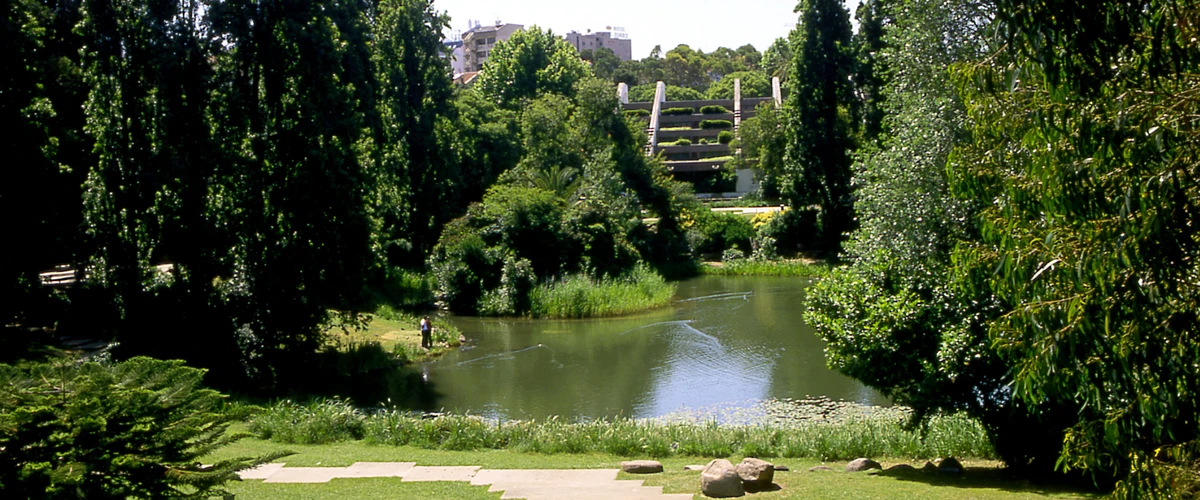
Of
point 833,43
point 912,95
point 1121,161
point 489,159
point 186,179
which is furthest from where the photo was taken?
point 489,159

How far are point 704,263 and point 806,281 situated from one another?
17.8 feet

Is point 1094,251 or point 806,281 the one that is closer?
point 1094,251

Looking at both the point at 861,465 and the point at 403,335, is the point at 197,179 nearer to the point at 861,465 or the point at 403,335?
the point at 403,335

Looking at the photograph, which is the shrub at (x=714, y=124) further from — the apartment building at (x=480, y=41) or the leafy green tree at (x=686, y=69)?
the apartment building at (x=480, y=41)

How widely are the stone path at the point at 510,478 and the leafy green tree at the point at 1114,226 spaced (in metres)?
4.74

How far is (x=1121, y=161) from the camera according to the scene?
4691mm

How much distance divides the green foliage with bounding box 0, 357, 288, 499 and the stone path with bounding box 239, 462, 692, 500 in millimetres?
3401

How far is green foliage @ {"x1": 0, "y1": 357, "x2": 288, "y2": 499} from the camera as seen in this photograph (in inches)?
227

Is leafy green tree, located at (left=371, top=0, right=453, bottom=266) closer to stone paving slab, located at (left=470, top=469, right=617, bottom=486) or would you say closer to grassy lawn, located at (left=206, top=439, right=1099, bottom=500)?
grassy lawn, located at (left=206, top=439, right=1099, bottom=500)

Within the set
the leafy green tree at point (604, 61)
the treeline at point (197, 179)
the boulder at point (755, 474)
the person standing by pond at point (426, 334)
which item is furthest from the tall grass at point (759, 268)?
the leafy green tree at point (604, 61)

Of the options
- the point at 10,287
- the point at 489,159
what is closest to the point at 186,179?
the point at 10,287

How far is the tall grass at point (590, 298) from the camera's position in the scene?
94.0 feet

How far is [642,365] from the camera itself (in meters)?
21.7

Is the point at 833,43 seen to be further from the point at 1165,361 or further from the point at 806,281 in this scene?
the point at 1165,361
